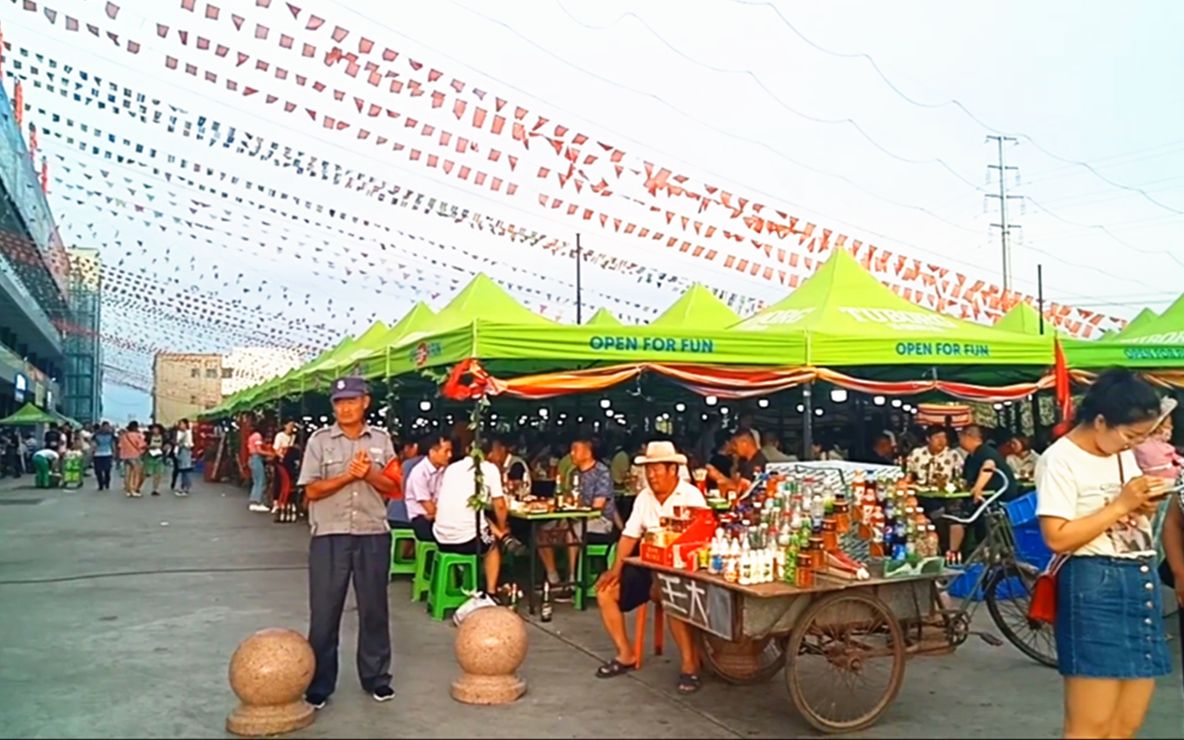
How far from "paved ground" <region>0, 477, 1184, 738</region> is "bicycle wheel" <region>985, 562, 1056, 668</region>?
161mm

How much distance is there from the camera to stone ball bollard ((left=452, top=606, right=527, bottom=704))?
20.0 ft

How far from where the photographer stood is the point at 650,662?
7.16m

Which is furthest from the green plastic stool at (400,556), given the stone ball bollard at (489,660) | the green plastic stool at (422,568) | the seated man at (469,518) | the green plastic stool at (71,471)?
the green plastic stool at (71,471)

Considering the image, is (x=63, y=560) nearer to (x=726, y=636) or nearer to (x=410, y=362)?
(x=410, y=362)

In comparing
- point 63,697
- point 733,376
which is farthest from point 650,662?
point 733,376

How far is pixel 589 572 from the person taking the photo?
9.83 m

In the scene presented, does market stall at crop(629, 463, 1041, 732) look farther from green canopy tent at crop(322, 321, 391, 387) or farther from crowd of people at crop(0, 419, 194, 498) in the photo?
crowd of people at crop(0, 419, 194, 498)

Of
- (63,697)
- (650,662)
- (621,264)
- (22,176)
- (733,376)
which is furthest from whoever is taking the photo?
(22,176)

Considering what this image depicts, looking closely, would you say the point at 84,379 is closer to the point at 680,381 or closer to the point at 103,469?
the point at 103,469

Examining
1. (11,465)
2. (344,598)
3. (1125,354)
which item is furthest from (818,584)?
(11,465)

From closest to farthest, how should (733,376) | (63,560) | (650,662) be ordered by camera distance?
(650,662)
(733,376)
(63,560)

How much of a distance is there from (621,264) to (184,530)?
8.70 m

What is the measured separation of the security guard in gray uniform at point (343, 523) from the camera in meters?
5.95

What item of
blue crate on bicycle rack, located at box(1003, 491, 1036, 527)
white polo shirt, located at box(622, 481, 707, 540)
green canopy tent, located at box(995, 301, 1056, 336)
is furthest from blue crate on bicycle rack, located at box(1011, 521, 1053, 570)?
green canopy tent, located at box(995, 301, 1056, 336)
